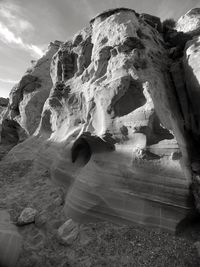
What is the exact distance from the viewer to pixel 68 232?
3.71 metres

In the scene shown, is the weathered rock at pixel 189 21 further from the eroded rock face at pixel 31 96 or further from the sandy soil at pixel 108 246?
the sandy soil at pixel 108 246

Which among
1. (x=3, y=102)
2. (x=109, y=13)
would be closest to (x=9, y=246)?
(x=109, y=13)

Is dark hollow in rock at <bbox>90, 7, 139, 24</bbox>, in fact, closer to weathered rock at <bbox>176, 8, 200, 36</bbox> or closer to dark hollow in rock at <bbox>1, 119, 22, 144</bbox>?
weathered rock at <bbox>176, 8, 200, 36</bbox>

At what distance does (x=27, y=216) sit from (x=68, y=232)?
1201 millimetres

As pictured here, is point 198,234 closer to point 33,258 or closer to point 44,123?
point 33,258

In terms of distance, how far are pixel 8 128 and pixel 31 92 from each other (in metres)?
3.56

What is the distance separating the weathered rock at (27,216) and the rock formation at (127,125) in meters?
0.83

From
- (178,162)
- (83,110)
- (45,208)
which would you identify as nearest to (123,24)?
(83,110)

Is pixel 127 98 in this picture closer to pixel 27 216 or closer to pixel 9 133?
pixel 27 216

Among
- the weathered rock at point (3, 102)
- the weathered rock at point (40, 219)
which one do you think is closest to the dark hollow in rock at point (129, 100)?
the weathered rock at point (40, 219)

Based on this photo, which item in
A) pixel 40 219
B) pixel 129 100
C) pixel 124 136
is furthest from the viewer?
pixel 129 100

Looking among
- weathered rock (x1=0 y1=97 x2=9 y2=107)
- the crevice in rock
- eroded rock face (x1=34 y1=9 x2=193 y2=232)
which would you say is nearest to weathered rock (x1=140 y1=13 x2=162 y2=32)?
eroded rock face (x1=34 y1=9 x2=193 y2=232)

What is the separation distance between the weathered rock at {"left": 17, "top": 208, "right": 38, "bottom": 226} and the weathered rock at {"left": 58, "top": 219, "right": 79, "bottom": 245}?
0.85m

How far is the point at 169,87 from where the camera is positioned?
19.2 feet
